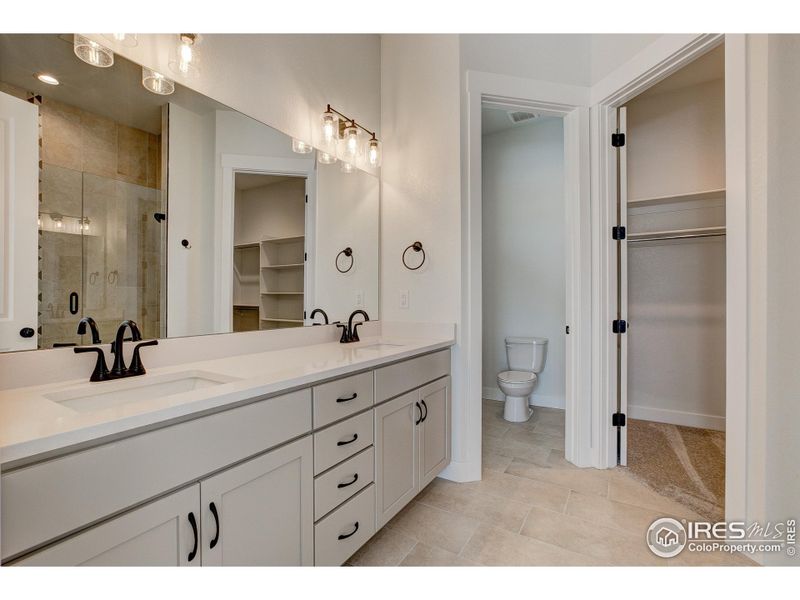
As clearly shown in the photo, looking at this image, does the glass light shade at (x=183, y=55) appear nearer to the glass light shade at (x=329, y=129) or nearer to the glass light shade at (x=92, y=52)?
the glass light shade at (x=92, y=52)

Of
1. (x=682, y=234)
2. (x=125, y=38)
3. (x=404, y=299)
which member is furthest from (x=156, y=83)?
(x=682, y=234)

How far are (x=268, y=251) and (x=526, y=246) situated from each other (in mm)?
2651

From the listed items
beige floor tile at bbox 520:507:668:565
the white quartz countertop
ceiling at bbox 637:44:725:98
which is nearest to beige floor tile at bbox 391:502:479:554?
beige floor tile at bbox 520:507:668:565

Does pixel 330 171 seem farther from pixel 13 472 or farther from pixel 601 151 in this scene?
pixel 13 472

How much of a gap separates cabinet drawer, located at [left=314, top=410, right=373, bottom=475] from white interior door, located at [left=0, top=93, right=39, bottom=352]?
0.90 m

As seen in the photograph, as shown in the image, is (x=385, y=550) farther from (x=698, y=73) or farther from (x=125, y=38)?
(x=698, y=73)

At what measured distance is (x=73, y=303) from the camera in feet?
3.75

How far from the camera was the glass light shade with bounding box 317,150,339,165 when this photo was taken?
209 centimetres

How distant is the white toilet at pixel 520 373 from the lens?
3.06 metres

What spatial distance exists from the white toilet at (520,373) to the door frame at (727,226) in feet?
2.69

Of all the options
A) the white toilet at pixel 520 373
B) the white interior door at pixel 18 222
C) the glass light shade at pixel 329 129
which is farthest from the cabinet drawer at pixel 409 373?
the glass light shade at pixel 329 129

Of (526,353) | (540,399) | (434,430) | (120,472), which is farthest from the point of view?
(540,399)

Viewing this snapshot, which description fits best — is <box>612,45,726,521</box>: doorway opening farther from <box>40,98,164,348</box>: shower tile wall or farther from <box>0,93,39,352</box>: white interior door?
<box>0,93,39,352</box>: white interior door

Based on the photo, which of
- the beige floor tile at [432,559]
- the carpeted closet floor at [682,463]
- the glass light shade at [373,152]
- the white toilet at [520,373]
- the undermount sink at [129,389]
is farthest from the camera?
the white toilet at [520,373]
